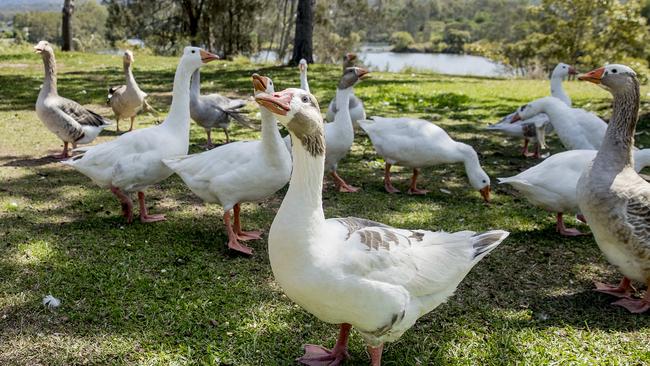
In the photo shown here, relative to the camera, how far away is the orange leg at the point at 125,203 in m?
5.25

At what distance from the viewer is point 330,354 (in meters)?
3.34

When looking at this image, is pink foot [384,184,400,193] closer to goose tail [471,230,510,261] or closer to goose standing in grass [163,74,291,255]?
goose standing in grass [163,74,291,255]

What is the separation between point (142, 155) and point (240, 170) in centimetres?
111

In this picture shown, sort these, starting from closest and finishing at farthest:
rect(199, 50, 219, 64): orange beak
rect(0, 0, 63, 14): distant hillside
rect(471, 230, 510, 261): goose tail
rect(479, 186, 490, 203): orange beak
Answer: rect(471, 230, 510, 261): goose tail < rect(199, 50, 219, 64): orange beak < rect(479, 186, 490, 203): orange beak < rect(0, 0, 63, 14): distant hillside

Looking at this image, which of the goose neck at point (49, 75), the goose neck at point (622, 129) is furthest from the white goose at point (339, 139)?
the goose neck at point (49, 75)

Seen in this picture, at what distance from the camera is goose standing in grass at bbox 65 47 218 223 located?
5.03 meters

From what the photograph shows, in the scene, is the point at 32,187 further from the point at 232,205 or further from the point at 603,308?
the point at 603,308

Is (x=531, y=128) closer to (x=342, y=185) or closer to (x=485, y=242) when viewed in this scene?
(x=342, y=185)

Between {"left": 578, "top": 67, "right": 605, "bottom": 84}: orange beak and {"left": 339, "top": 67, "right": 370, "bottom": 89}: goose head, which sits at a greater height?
{"left": 578, "top": 67, "right": 605, "bottom": 84}: orange beak

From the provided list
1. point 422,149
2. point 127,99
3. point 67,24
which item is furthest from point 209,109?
point 67,24

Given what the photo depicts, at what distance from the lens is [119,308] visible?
3.80 m

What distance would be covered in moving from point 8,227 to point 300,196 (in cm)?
375

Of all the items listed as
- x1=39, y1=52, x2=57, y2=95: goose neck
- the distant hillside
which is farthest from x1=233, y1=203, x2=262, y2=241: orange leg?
the distant hillside

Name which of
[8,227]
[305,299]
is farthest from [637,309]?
[8,227]
